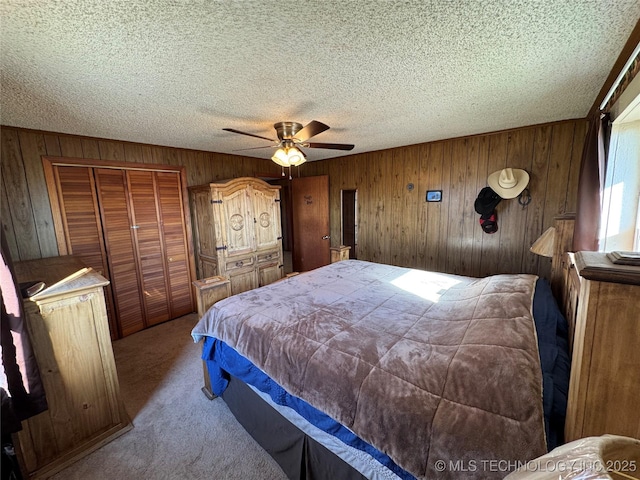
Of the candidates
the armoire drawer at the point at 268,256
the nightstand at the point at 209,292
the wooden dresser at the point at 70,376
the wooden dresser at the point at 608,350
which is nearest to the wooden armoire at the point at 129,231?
the armoire drawer at the point at 268,256

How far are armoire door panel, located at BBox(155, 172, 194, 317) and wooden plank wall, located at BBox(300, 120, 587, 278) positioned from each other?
241cm

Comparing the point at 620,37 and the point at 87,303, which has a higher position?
the point at 620,37

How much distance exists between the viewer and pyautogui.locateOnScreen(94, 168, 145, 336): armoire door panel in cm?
284

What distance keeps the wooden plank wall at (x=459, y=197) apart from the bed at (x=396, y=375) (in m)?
1.28

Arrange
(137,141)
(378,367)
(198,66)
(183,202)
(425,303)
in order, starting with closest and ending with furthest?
1. (378,367)
2. (198,66)
3. (425,303)
4. (137,141)
5. (183,202)

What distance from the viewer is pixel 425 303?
1.79 m

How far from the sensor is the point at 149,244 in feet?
10.4

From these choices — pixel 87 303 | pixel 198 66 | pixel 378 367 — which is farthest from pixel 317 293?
pixel 198 66

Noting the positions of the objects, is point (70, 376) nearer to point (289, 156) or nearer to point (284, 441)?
point (284, 441)

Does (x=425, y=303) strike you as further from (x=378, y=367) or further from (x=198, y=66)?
(x=198, y=66)

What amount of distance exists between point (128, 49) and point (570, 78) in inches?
99.4

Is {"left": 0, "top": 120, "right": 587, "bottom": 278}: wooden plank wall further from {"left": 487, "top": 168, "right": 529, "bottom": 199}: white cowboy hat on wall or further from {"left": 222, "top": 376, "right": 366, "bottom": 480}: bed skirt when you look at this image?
{"left": 222, "top": 376, "right": 366, "bottom": 480}: bed skirt

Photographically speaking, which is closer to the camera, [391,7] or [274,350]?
[391,7]

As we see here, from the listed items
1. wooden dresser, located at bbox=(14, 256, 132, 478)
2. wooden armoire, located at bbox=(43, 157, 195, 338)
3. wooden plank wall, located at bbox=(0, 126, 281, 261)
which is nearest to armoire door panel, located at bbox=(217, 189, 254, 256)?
wooden armoire, located at bbox=(43, 157, 195, 338)
